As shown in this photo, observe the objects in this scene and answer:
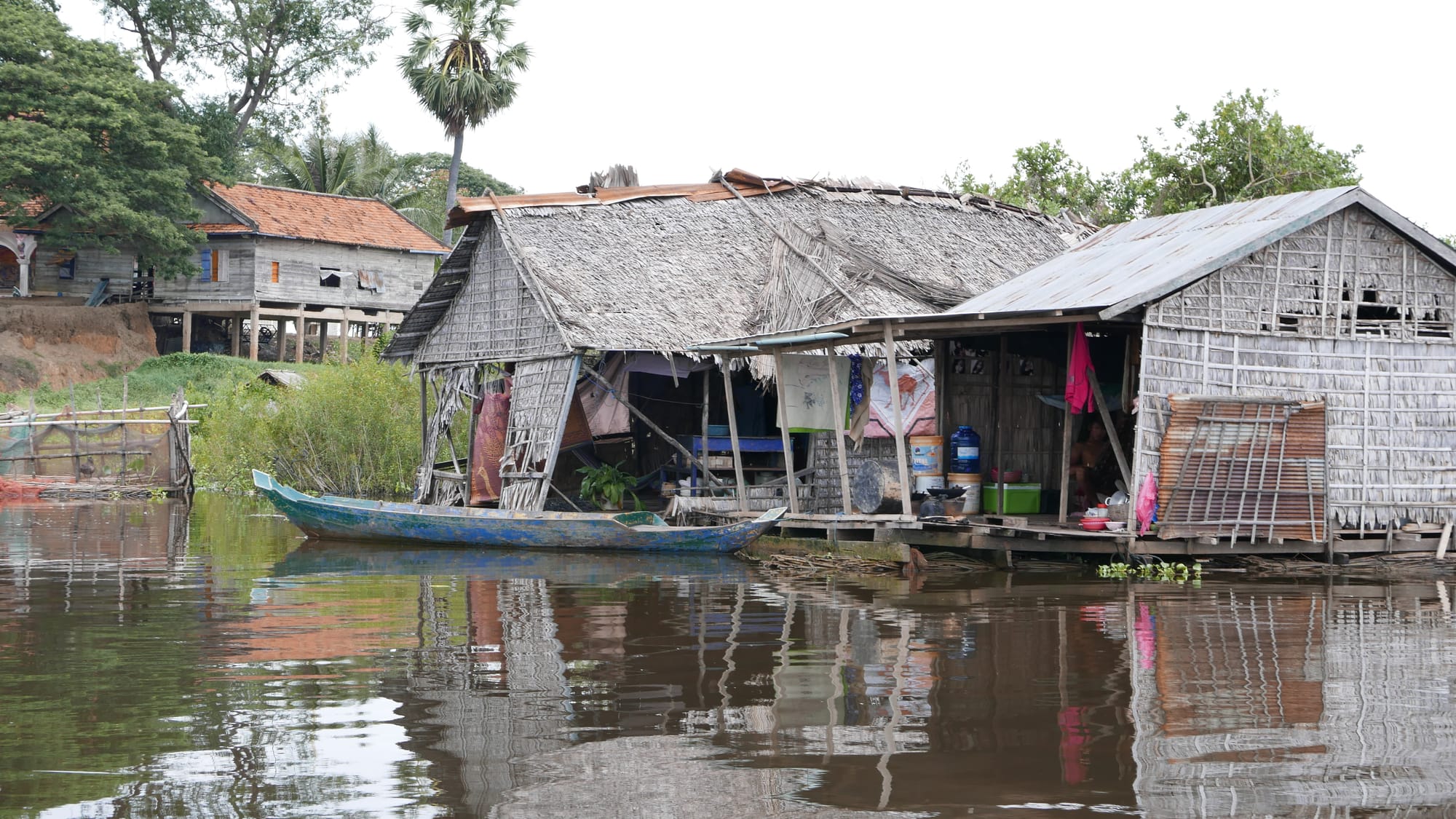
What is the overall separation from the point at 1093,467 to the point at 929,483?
1755 millimetres

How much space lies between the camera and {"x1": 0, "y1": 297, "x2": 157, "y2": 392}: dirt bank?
33938mm

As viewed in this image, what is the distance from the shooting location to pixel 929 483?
52.0ft

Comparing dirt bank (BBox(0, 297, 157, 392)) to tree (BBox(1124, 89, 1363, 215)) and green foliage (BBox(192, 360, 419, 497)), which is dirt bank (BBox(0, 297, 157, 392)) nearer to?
green foliage (BBox(192, 360, 419, 497))

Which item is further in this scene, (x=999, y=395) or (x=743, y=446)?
(x=743, y=446)

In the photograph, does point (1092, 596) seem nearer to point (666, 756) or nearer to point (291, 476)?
point (666, 756)

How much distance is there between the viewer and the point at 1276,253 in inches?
544

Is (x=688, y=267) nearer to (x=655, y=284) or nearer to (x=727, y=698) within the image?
(x=655, y=284)

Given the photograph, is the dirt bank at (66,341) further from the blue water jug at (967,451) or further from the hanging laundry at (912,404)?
the blue water jug at (967,451)

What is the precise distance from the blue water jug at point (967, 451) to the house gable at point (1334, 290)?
10.3ft

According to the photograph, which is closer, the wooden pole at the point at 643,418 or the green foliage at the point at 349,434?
the wooden pole at the point at 643,418

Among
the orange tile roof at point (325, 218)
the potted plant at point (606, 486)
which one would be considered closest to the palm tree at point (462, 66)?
the orange tile roof at point (325, 218)

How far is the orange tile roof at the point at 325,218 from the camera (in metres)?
37.8

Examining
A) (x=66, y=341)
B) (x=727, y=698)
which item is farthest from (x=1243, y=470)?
(x=66, y=341)

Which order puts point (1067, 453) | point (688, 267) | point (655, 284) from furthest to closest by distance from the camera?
point (688, 267) < point (655, 284) < point (1067, 453)
